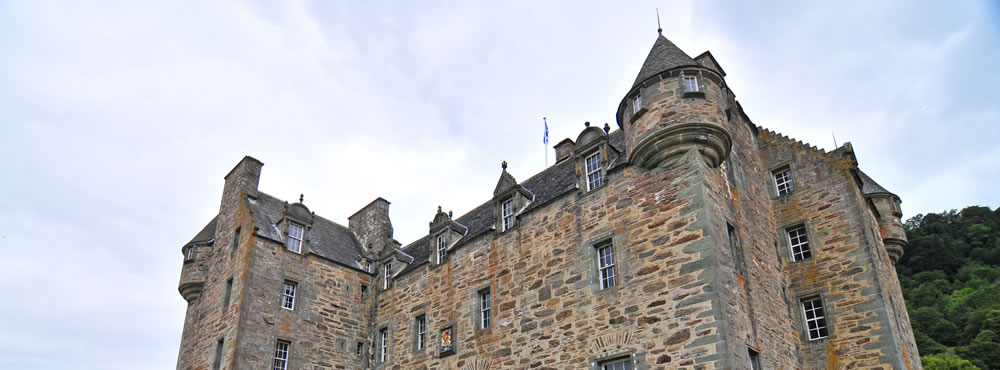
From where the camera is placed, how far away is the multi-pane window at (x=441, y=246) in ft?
71.6

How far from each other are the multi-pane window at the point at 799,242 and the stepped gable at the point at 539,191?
598cm

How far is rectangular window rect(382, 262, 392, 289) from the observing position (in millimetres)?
24125

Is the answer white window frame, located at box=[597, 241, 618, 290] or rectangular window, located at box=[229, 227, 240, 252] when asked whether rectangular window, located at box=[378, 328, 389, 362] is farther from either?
white window frame, located at box=[597, 241, 618, 290]

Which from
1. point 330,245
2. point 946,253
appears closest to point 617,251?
point 330,245

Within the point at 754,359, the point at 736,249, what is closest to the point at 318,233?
the point at 736,249

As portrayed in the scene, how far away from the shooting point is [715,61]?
65.4 feet

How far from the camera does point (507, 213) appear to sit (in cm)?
1981

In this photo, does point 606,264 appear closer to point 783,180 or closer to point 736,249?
point 736,249

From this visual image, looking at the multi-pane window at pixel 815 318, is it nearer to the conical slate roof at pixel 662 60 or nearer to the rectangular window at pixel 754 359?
the rectangular window at pixel 754 359

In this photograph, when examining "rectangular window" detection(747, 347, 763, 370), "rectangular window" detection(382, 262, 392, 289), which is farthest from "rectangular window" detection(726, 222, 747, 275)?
"rectangular window" detection(382, 262, 392, 289)

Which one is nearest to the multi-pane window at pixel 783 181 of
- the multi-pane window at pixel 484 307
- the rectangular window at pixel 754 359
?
the rectangular window at pixel 754 359

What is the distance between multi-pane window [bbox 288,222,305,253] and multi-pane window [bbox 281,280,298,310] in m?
1.35

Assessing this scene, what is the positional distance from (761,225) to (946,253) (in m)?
46.7

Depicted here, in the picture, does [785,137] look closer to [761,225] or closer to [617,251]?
[761,225]
